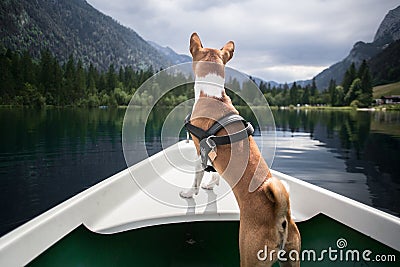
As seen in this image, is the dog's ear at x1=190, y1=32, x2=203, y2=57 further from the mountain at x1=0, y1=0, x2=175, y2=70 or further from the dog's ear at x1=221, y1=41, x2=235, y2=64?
the mountain at x1=0, y1=0, x2=175, y2=70

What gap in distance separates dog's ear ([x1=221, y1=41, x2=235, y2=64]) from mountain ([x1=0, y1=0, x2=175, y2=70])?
13012 centimetres

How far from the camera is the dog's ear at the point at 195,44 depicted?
233 centimetres

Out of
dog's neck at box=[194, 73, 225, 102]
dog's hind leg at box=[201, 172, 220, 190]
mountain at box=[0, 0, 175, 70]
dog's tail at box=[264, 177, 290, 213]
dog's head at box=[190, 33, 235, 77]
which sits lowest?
dog's hind leg at box=[201, 172, 220, 190]

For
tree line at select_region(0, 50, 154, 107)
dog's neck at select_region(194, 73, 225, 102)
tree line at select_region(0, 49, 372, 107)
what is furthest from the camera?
tree line at select_region(0, 49, 372, 107)

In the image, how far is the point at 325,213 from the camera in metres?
2.58

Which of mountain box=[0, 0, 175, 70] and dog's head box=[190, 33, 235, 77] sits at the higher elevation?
mountain box=[0, 0, 175, 70]

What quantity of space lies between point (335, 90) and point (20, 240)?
382 ft

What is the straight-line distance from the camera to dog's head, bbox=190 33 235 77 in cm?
228

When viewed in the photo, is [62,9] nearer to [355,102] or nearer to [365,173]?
[355,102]

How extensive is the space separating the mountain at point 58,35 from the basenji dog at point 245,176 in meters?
130

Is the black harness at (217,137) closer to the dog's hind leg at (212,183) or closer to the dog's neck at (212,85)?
the dog's neck at (212,85)

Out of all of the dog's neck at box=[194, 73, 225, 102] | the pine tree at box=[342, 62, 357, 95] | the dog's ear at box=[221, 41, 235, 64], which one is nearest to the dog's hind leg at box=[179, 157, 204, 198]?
the dog's neck at box=[194, 73, 225, 102]

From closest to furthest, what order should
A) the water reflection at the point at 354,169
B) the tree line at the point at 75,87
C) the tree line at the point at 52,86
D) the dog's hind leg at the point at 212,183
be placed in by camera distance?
the dog's hind leg at the point at 212,183 → the water reflection at the point at 354,169 → the tree line at the point at 52,86 → the tree line at the point at 75,87

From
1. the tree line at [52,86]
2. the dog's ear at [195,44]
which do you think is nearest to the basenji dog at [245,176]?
the dog's ear at [195,44]
